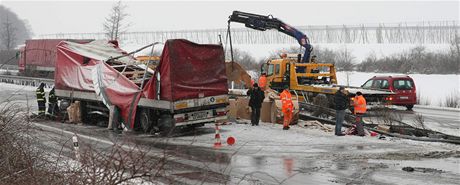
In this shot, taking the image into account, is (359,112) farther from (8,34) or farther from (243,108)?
(8,34)

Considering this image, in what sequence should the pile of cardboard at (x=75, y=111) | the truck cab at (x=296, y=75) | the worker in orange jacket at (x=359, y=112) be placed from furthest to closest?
the truck cab at (x=296, y=75) → the pile of cardboard at (x=75, y=111) → the worker in orange jacket at (x=359, y=112)

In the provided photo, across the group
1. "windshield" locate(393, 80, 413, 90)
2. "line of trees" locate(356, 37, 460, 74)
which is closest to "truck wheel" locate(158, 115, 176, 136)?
"windshield" locate(393, 80, 413, 90)

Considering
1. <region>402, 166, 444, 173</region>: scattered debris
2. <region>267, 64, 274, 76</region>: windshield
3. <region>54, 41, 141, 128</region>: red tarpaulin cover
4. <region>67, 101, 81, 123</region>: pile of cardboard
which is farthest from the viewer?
<region>267, 64, 274, 76</region>: windshield

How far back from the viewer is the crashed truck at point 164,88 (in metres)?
16.4

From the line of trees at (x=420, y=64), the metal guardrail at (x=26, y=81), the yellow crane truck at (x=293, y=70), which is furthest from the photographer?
the line of trees at (x=420, y=64)

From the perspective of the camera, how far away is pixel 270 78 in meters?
26.7

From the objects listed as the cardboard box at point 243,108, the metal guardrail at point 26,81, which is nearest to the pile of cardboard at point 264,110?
Result: the cardboard box at point 243,108

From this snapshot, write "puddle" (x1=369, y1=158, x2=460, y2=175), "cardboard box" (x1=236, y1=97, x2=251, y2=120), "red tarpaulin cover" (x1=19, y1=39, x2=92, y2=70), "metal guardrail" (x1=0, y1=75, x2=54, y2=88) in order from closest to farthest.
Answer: "puddle" (x1=369, y1=158, x2=460, y2=175) → "cardboard box" (x1=236, y1=97, x2=251, y2=120) → "metal guardrail" (x1=0, y1=75, x2=54, y2=88) → "red tarpaulin cover" (x1=19, y1=39, x2=92, y2=70)

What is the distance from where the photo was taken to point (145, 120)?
17.4 metres

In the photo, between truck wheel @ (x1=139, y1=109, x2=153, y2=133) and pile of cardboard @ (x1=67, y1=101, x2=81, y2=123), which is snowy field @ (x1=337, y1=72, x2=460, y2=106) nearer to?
truck wheel @ (x1=139, y1=109, x2=153, y2=133)

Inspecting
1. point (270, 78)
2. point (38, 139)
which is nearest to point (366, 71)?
point (270, 78)

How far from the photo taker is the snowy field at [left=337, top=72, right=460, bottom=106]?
34406mm

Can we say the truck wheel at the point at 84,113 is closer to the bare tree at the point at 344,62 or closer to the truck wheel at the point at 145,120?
the truck wheel at the point at 145,120

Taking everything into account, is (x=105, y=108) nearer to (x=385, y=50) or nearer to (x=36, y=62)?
(x=36, y=62)
